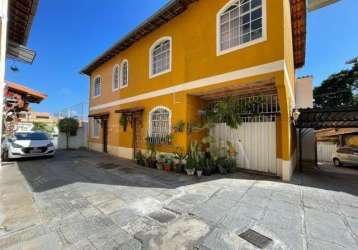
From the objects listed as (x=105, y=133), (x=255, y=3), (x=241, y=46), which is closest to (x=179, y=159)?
(x=241, y=46)

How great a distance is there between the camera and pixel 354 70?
2377 centimetres

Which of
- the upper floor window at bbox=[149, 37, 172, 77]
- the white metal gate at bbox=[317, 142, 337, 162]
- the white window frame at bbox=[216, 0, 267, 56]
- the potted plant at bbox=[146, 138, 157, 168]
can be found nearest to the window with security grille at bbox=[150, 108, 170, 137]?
the potted plant at bbox=[146, 138, 157, 168]

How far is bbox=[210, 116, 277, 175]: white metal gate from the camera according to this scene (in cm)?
716

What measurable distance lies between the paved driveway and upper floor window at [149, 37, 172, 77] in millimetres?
5873

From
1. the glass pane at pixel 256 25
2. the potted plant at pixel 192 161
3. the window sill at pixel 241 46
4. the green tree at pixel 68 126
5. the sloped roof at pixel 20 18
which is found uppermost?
the glass pane at pixel 256 25

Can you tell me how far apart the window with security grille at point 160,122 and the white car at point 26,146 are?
668 cm

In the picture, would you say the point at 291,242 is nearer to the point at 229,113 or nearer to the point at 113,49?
the point at 229,113

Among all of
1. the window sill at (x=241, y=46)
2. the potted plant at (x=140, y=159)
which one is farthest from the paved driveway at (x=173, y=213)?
the window sill at (x=241, y=46)

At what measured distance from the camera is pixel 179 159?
7988 mm

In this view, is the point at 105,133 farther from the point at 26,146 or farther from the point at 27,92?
the point at 27,92

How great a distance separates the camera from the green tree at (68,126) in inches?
635

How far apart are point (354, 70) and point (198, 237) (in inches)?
1255

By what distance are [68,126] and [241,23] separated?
15848 millimetres

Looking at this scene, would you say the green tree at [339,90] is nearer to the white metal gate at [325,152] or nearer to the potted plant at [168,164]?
the white metal gate at [325,152]
